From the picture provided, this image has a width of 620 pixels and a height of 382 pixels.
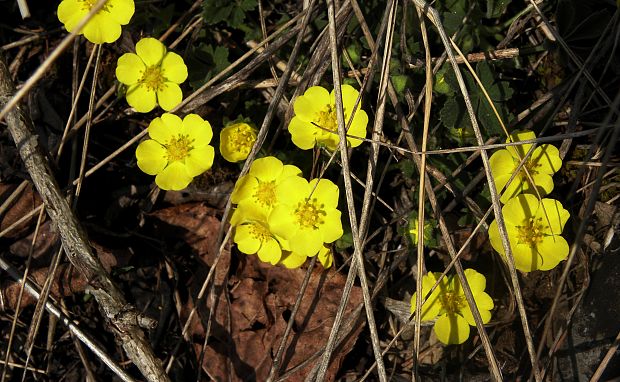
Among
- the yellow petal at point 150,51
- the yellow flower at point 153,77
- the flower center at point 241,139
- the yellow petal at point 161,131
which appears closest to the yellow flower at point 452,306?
the flower center at point 241,139

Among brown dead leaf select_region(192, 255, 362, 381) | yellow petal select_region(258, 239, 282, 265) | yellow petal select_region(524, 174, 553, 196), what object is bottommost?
brown dead leaf select_region(192, 255, 362, 381)

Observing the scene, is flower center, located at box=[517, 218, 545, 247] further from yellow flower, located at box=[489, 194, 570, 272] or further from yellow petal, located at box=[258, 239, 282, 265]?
yellow petal, located at box=[258, 239, 282, 265]

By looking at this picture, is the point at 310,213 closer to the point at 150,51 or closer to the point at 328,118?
the point at 328,118

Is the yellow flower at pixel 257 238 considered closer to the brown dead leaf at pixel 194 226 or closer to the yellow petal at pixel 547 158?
the brown dead leaf at pixel 194 226

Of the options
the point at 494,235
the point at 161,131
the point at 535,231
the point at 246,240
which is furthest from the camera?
the point at 161,131

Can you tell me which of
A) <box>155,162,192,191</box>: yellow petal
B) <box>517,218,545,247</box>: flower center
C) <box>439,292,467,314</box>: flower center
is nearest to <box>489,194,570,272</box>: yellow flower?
<box>517,218,545,247</box>: flower center

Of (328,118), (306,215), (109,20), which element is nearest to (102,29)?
(109,20)
